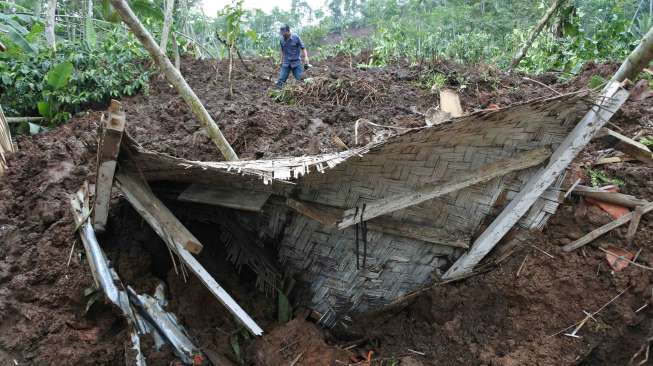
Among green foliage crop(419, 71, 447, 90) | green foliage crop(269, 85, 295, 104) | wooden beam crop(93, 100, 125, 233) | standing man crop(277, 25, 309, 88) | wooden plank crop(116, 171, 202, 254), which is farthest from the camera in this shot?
standing man crop(277, 25, 309, 88)

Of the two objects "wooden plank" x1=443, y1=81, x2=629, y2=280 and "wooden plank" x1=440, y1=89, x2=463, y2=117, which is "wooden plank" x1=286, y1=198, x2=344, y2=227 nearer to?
"wooden plank" x1=443, y1=81, x2=629, y2=280

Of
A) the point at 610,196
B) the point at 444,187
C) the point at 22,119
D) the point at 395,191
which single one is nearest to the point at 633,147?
the point at 610,196

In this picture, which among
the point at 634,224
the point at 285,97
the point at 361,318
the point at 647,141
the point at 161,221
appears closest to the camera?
the point at 161,221

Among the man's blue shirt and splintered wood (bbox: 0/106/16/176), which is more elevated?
the man's blue shirt

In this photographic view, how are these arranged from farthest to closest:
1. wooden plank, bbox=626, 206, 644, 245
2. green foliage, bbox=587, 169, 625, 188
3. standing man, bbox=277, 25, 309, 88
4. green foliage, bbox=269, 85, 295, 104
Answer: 1. standing man, bbox=277, 25, 309, 88
2. green foliage, bbox=269, 85, 295, 104
3. green foliage, bbox=587, 169, 625, 188
4. wooden plank, bbox=626, 206, 644, 245

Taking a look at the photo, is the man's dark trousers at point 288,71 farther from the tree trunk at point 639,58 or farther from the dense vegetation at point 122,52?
the tree trunk at point 639,58

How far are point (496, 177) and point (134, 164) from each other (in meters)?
1.91

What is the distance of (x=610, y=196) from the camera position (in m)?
2.69

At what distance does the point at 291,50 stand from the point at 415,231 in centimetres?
528

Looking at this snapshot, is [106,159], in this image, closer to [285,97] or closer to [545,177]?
[545,177]

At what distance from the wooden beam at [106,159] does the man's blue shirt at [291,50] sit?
5240mm

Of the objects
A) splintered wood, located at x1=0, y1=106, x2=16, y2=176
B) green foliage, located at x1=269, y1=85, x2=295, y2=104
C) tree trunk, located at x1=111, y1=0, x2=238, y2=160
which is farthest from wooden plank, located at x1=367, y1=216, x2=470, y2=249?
green foliage, located at x1=269, y1=85, x2=295, y2=104

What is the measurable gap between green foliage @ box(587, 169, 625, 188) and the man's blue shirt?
17.0 ft

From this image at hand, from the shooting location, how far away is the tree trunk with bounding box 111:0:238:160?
10.4 ft
